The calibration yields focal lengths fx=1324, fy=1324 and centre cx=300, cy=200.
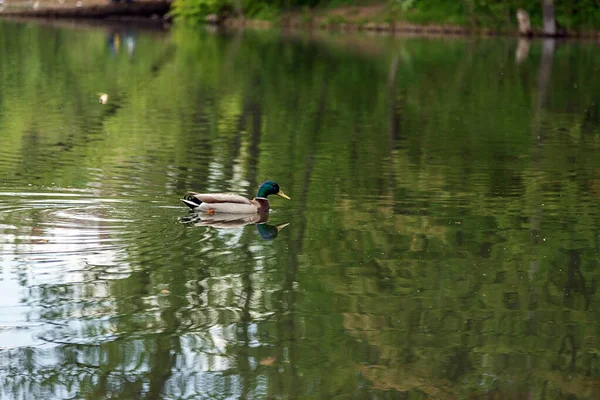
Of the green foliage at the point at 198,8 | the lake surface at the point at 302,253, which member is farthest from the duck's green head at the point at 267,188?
the green foliage at the point at 198,8

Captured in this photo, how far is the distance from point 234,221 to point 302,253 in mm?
1820

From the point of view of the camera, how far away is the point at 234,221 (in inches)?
609

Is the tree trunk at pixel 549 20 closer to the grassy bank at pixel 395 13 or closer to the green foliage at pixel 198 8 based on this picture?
the grassy bank at pixel 395 13

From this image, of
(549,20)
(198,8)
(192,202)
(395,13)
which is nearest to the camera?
(192,202)

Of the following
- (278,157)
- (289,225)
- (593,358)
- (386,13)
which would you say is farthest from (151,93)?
(386,13)

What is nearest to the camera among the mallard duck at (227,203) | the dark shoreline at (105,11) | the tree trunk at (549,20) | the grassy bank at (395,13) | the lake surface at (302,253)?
the lake surface at (302,253)

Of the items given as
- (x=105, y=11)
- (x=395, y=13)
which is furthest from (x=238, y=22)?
(x=395, y=13)

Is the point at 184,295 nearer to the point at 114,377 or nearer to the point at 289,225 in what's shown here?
the point at 114,377

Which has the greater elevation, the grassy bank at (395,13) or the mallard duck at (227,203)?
the grassy bank at (395,13)

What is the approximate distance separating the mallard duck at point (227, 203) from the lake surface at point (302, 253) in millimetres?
235

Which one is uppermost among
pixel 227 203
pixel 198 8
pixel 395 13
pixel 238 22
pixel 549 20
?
pixel 198 8

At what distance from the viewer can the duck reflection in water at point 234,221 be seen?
→ 15031mm

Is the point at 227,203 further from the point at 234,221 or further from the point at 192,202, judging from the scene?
the point at 192,202

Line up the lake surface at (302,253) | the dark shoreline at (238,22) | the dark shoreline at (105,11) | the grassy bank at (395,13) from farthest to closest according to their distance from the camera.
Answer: the dark shoreline at (105,11)
the dark shoreline at (238,22)
the grassy bank at (395,13)
the lake surface at (302,253)
